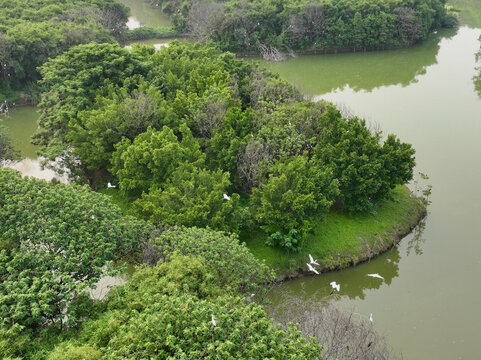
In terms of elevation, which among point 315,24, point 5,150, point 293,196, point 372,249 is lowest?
point 5,150

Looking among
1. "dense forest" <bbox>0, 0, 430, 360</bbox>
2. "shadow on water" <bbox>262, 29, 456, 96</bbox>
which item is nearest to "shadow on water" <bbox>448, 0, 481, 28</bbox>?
"shadow on water" <bbox>262, 29, 456, 96</bbox>

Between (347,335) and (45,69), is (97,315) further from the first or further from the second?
(45,69)

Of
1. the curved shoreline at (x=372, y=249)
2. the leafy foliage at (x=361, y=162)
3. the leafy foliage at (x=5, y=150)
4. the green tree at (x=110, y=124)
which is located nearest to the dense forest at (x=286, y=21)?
the leafy foliage at (x=5, y=150)

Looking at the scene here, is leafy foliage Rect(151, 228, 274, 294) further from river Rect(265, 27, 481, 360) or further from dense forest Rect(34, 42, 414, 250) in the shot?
river Rect(265, 27, 481, 360)

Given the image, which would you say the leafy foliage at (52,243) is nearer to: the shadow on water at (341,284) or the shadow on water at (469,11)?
the shadow on water at (341,284)

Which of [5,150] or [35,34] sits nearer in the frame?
[5,150]

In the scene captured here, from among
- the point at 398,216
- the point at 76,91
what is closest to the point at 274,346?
the point at 398,216

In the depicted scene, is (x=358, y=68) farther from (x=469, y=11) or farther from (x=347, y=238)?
(x=469, y=11)

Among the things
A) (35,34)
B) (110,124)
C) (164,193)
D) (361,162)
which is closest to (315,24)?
(35,34)
